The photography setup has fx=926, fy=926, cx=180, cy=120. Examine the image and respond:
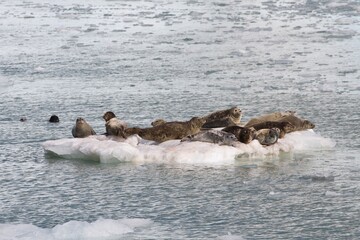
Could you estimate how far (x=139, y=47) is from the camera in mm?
17641

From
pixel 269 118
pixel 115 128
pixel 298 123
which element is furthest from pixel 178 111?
pixel 115 128

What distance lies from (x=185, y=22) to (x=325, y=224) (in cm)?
1622

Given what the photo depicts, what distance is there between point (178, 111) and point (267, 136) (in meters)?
2.38

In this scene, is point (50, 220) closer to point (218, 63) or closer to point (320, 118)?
point (320, 118)

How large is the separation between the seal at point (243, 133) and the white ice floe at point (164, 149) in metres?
0.06

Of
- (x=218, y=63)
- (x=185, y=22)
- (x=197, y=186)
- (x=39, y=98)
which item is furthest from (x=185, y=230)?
(x=185, y=22)

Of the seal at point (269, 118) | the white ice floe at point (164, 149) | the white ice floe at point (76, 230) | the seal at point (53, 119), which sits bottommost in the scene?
the white ice floe at point (76, 230)

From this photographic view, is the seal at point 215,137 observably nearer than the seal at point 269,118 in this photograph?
Yes

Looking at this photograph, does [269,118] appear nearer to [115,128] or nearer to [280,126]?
[280,126]

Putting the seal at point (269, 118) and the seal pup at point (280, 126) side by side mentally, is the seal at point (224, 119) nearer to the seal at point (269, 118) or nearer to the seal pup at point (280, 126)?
the seal at point (269, 118)

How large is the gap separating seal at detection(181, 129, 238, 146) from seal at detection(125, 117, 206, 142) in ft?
0.90

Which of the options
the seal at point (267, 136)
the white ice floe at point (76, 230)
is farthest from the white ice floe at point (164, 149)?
the white ice floe at point (76, 230)

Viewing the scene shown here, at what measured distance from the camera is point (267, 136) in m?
8.91

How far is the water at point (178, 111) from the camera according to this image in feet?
22.4
